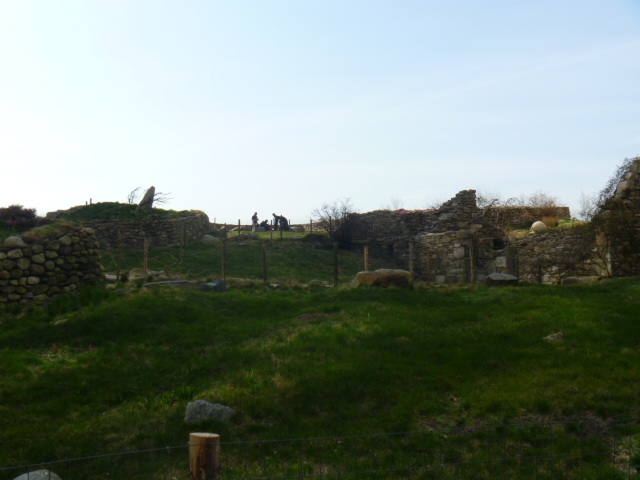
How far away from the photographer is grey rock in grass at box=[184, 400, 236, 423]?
1094cm

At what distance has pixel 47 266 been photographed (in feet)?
67.3

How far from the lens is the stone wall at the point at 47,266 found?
1961 cm

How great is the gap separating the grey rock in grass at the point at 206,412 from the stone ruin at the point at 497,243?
13866 mm

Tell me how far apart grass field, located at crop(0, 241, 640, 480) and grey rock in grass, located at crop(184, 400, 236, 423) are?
16cm

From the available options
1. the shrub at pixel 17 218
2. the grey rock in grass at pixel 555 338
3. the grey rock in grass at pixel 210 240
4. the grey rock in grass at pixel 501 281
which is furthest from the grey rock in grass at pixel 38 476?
the grey rock in grass at pixel 210 240

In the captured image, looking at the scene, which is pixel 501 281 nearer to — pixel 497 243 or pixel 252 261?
pixel 497 243

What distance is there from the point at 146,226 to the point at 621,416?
28.4 meters

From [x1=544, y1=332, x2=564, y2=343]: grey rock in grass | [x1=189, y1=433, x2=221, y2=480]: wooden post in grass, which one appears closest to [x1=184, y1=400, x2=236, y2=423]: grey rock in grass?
[x1=189, y1=433, x2=221, y2=480]: wooden post in grass

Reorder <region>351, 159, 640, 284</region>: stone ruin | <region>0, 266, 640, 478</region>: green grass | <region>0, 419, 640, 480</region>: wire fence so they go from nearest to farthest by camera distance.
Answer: <region>0, 419, 640, 480</region>: wire fence, <region>0, 266, 640, 478</region>: green grass, <region>351, 159, 640, 284</region>: stone ruin

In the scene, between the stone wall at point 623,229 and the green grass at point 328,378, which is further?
the stone wall at point 623,229

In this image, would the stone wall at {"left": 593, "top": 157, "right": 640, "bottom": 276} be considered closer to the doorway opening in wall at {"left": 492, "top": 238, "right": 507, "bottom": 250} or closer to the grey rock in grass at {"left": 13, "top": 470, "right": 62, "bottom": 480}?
the doorway opening in wall at {"left": 492, "top": 238, "right": 507, "bottom": 250}

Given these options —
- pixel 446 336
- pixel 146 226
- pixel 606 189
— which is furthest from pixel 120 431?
pixel 146 226

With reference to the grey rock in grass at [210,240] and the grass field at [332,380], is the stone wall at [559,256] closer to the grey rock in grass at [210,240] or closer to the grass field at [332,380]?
the grass field at [332,380]

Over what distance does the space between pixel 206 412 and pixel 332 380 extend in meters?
2.48
